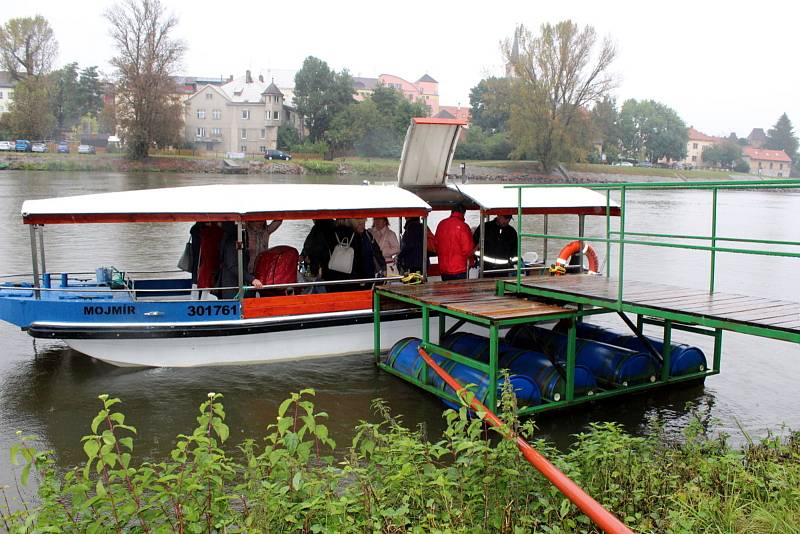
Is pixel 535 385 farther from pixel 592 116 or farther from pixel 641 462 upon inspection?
pixel 592 116

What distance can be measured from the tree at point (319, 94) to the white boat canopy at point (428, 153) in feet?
226

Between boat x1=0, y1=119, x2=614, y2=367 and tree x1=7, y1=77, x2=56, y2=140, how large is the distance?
67373 millimetres

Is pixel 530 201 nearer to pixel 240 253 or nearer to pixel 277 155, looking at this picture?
pixel 240 253

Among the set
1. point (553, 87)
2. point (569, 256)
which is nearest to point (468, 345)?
point (569, 256)

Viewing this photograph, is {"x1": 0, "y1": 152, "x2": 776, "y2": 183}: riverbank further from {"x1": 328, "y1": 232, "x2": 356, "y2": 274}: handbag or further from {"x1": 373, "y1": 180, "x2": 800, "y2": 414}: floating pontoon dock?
{"x1": 373, "y1": 180, "x2": 800, "y2": 414}: floating pontoon dock

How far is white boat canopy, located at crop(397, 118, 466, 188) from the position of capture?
1192 centimetres

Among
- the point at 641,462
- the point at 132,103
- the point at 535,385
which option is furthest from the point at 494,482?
the point at 132,103

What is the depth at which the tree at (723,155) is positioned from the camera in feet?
406

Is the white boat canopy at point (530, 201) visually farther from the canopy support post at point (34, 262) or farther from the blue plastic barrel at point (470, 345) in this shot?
the canopy support post at point (34, 262)

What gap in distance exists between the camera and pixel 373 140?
76.4m

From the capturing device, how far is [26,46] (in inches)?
3029

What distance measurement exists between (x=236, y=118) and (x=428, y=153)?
84.8 meters

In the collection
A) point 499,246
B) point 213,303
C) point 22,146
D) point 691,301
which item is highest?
point 22,146

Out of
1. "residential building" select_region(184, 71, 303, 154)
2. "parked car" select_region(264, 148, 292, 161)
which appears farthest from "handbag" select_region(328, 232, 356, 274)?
"residential building" select_region(184, 71, 303, 154)
